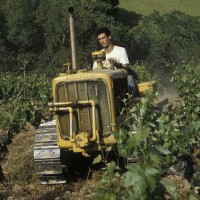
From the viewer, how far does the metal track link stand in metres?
7.22

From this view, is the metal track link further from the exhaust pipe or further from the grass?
the grass

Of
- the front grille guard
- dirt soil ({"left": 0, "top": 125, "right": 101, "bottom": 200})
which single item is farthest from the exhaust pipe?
dirt soil ({"left": 0, "top": 125, "right": 101, "bottom": 200})

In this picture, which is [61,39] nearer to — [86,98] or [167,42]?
[167,42]

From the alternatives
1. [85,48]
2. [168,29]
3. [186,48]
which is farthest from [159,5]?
[85,48]

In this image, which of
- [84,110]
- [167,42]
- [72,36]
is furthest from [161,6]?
[84,110]

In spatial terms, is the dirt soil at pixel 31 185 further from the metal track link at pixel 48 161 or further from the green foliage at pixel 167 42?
the green foliage at pixel 167 42

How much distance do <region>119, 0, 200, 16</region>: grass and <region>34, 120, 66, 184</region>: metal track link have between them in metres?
60.8

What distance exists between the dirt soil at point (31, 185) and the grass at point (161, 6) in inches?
2362

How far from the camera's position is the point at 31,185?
7.38m

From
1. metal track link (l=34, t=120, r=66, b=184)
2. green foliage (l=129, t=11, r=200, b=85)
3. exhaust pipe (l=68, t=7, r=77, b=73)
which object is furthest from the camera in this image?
green foliage (l=129, t=11, r=200, b=85)

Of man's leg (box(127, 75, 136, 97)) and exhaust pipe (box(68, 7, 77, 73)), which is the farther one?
man's leg (box(127, 75, 136, 97))

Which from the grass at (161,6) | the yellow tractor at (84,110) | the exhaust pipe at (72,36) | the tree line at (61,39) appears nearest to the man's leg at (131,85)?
the yellow tractor at (84,110)

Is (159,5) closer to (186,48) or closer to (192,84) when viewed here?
(186,48)

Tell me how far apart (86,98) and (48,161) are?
116 cm
